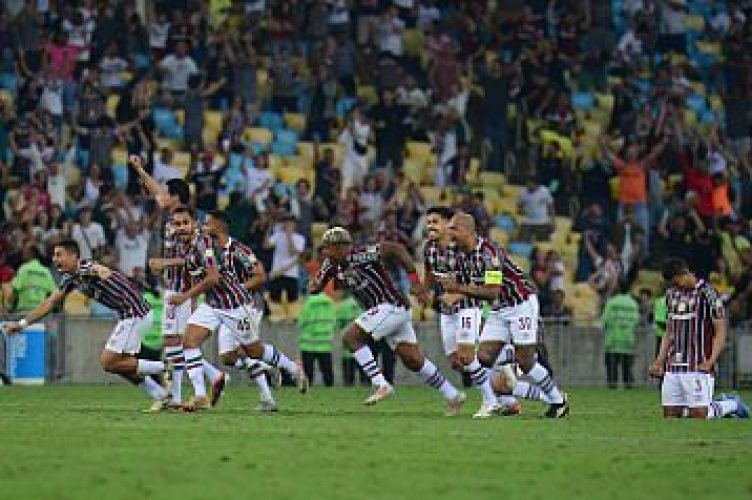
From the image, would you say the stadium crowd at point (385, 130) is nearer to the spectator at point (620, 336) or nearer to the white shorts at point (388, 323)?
the spectator at point (620, 336)

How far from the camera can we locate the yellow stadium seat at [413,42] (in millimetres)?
43750

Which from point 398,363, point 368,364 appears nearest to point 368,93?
point 398,363

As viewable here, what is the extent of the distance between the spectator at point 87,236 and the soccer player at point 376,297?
10292 millimetres

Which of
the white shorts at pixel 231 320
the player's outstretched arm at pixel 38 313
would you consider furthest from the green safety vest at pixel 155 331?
the player's outstretched arm at pixel 38 313

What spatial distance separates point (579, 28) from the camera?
152 ft

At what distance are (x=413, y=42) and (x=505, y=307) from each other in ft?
68.3

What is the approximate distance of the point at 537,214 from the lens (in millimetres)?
41312

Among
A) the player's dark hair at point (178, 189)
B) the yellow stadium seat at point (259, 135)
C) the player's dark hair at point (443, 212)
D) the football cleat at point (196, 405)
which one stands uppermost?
the yellow stadium seat at point (259, 135)

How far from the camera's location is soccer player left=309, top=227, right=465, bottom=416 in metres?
24.2

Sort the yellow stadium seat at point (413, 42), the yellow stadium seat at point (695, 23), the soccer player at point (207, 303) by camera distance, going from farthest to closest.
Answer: the yellow stadium seat at point (695, 23), the yellow stadium seat at point (413, 42), the soccer player at point (207, 303)

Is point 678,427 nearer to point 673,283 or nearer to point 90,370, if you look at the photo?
point 673,283

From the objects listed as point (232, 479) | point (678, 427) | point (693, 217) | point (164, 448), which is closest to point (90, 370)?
point (693, 217)

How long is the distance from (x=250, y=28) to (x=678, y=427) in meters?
20.8

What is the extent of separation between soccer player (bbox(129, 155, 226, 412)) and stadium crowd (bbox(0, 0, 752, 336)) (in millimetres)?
8718
